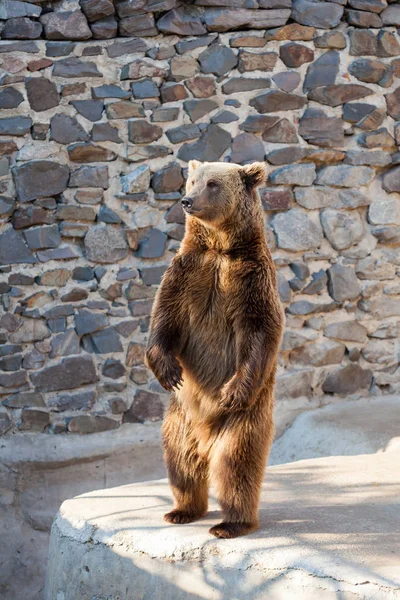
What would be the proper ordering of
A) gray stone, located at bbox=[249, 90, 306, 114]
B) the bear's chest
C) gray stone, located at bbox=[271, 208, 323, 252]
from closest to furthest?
the bear's chest → gray stone, located at bbox=[249, 90, 306, 114] → gray stone, located at bbox=[271, 208, 323, 252]

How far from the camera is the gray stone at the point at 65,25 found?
18.0ft

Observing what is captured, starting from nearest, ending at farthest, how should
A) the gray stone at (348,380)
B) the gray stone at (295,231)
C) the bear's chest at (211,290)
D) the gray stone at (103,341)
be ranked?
the bear's chest at (211,290)
the gray stone at (103,341)
the gray stone at (295,231)
the gray stone at (348,380)

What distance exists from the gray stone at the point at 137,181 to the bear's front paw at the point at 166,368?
2.68 metres

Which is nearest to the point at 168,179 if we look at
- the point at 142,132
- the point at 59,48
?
the point at 142,132

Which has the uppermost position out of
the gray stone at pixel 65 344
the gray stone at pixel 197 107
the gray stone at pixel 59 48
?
the gray stone at pixel 59 48

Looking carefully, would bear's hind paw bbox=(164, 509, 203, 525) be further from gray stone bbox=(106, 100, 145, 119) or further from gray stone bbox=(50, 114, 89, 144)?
gray stone bbox=(106, 100, 145, 119)

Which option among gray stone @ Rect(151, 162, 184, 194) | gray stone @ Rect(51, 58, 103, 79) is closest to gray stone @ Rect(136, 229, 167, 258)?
gray stone @ Rect(151, 162, 184, 194)

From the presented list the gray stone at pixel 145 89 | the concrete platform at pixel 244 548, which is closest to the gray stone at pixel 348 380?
the concrete platform at pixel 244 548

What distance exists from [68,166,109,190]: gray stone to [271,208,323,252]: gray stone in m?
1.30

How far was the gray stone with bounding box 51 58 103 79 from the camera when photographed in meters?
5.54

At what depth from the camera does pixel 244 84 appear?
5926mm

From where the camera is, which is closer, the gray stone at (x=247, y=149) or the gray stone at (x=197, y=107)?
the gray stone at (x=197, y=107)

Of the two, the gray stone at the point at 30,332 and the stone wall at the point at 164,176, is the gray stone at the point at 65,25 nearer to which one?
the stone wall at the point at 164,176

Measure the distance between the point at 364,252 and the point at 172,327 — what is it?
3.36 metres
